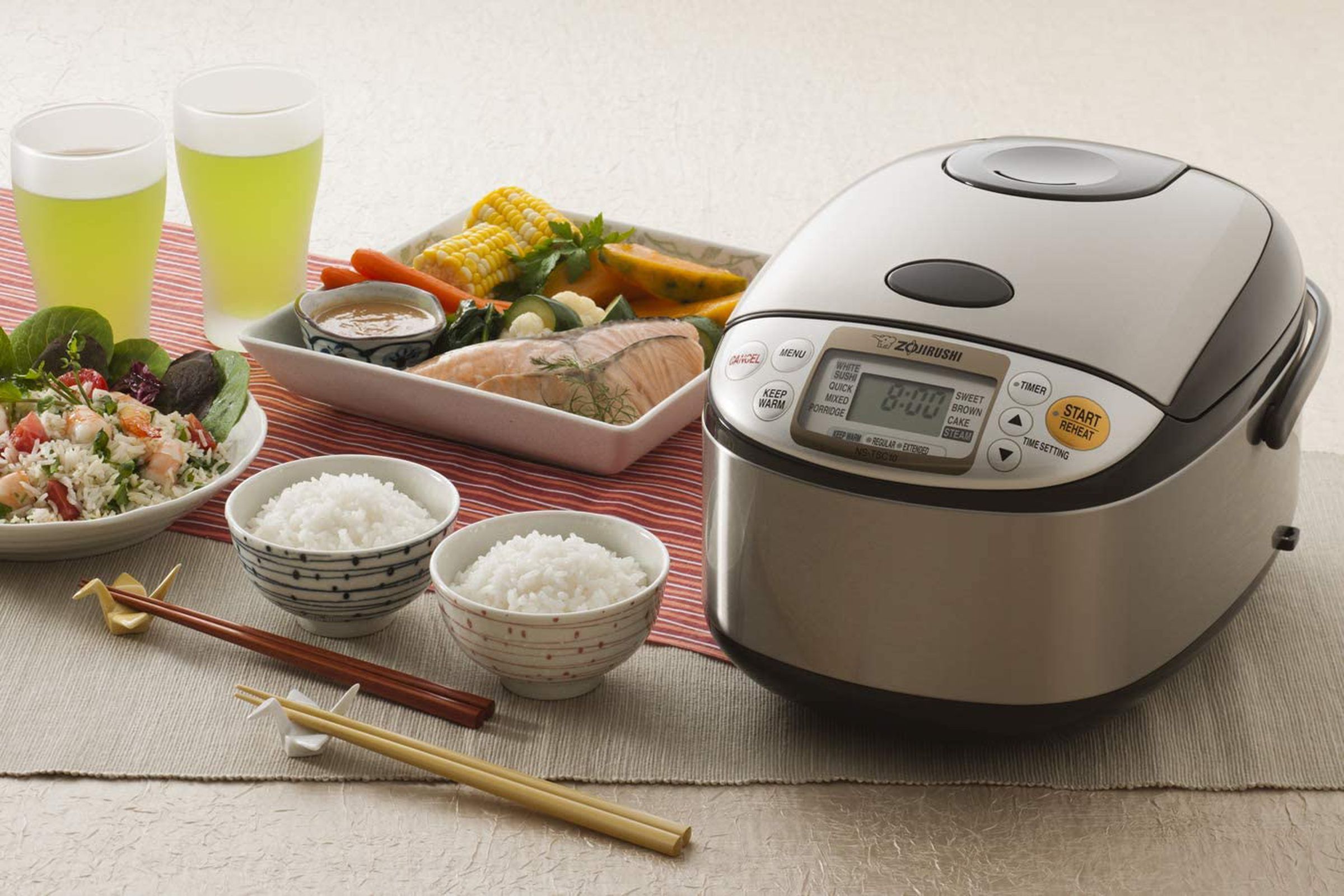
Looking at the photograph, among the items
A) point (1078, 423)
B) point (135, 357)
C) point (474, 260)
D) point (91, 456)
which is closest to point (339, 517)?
point (91, 456)

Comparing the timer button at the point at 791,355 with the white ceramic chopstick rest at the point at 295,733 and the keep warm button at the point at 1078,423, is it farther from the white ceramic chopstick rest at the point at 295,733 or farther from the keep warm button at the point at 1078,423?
the white ceramic chopstick rest at the point at 295,733

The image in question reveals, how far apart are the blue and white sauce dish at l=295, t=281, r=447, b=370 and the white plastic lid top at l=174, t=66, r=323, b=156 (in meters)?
0.22

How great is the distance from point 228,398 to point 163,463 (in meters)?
0.15

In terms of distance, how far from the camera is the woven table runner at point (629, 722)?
44.2 inches

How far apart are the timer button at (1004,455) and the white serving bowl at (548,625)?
0.32m

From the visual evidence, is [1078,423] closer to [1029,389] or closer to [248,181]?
[1029,389]

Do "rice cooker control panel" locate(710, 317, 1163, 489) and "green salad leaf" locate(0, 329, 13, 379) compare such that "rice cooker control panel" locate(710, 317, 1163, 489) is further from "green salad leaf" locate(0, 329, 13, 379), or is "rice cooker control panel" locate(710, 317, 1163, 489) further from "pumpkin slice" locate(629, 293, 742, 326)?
"green salad leaf" locate(0, 329, 13, 379)

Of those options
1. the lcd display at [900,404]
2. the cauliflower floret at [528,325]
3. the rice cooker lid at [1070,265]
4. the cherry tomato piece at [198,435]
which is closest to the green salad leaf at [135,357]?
the cherry tomato piece at [198,435]

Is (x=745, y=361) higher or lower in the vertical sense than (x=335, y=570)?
higher

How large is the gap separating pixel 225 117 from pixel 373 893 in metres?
1.13

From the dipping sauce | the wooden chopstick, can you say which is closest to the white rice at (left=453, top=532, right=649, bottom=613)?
the wooden chopstick

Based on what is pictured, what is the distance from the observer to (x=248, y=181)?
1.83 metres

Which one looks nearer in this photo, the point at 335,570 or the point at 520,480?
the point at 335,570

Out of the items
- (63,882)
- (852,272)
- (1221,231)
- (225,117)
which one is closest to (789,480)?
(852,272)
